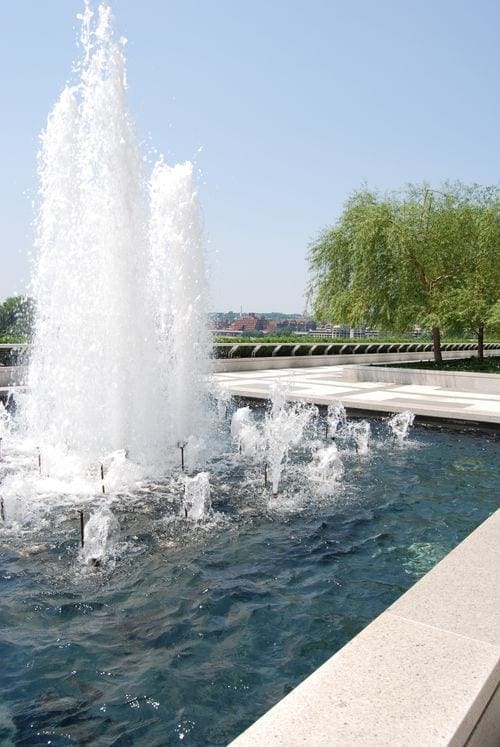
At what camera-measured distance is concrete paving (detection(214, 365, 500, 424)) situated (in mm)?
13259

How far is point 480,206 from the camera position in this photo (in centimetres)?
2328

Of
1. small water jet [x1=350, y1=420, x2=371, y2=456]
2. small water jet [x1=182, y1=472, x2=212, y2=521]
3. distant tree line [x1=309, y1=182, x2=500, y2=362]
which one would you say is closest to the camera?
small water jet [x1=182, y1=472, x2=212, y2=521]

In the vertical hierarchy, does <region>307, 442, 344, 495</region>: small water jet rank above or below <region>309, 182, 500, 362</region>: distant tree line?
below

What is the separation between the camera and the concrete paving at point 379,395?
43.5 ft

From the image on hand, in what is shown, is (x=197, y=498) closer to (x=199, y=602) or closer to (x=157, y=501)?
(x=157, y=501)

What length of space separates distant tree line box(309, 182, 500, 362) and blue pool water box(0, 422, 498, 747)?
14.7 meters

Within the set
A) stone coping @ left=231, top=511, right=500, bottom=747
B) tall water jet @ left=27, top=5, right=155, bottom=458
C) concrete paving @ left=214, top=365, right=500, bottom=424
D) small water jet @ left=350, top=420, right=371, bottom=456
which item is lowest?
small water jet @ left=350, top=420, right=371, bottom=456

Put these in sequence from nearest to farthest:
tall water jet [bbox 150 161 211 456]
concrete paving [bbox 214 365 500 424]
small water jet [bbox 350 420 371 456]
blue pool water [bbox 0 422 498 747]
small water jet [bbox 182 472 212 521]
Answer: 1. blue pool water [bbox 0 422 498 747]
2. small water jet [bbox 182 472 212 521]
3. small water jet [bbox 350 420 371 456]
4. tall water jet [bbox 150 161 211 456]
5. concrete paving [bbox 214 365 500 424]

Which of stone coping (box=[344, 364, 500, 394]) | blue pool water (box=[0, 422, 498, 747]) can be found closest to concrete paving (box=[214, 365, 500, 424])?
stone coping (box=[344, 364, 500, 394])

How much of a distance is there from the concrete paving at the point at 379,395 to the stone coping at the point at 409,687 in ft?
32.0

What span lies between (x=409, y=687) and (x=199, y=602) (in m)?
2.18

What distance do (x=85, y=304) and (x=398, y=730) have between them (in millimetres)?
7946

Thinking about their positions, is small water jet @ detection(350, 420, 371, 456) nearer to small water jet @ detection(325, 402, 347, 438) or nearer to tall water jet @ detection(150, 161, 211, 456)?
small water jet @ detection(325, 402, 347, 438)

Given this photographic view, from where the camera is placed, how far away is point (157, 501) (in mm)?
7156
